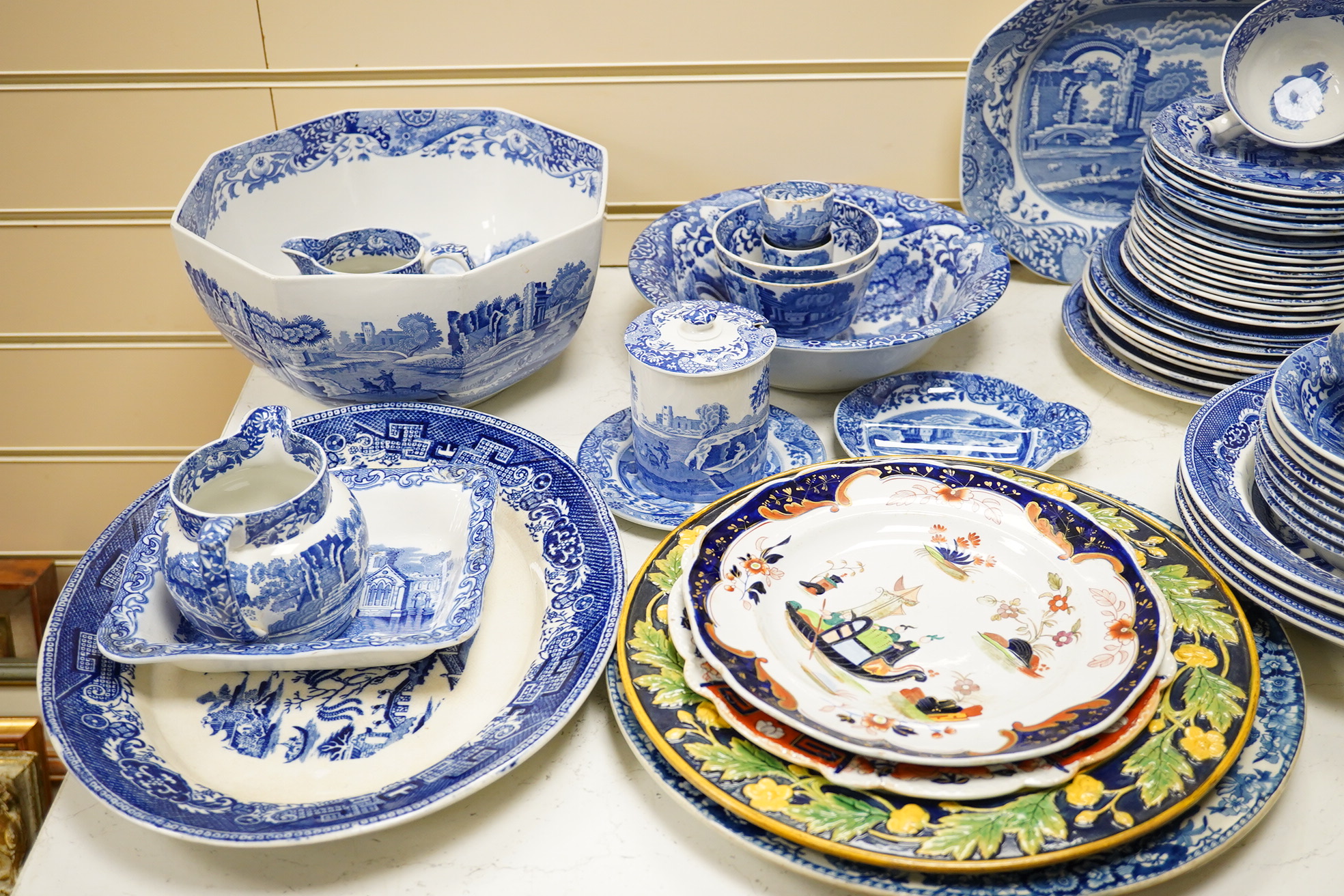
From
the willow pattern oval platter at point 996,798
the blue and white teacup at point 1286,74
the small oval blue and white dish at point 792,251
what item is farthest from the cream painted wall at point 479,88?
the willow pattern oval platter at point 996,798

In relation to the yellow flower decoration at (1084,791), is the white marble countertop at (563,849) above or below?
below

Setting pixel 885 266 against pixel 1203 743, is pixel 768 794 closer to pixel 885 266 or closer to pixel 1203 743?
pixel 1203 743

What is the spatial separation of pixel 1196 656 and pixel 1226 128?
1.90 feet

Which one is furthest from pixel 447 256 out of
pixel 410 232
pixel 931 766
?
pixel 931 766

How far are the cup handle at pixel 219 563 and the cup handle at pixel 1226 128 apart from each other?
96 centimetres

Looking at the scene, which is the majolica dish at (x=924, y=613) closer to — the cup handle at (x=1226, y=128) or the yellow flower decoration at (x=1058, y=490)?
the yellow flower decoration at (x=1058, y=490)

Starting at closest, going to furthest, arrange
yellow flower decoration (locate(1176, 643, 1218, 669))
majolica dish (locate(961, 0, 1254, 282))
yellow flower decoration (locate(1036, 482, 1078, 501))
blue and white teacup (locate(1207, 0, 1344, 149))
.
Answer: yellow flower decoration (locate(1176, 643, 1218, 669)) → yellow flower decoration (locate(1036, 482, 1078, 501)) → blue and white teacup (locate(1207, 0, 1344, 149)) → majolica dish (locate(961, 0, 1254, 282))

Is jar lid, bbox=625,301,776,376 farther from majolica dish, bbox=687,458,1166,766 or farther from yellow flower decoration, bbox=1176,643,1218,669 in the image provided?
yellow flower decoration, bbox=1176,643,1218,669

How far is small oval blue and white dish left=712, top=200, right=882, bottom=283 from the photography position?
3.33 feet

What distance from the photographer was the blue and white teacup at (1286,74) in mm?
978

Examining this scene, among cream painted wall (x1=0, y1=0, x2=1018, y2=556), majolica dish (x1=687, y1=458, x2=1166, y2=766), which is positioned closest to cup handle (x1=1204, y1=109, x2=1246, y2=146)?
cream painted wall (x1=0, y1=0, x2=1018, y2=556)

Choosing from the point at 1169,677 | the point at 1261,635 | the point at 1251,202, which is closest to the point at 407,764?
the point at 1169,677

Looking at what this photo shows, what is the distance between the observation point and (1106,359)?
1069 millimetres

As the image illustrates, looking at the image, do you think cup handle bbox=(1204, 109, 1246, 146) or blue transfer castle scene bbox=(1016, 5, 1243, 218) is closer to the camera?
cup handle bbox=(1204, 109, 1246, 146)
